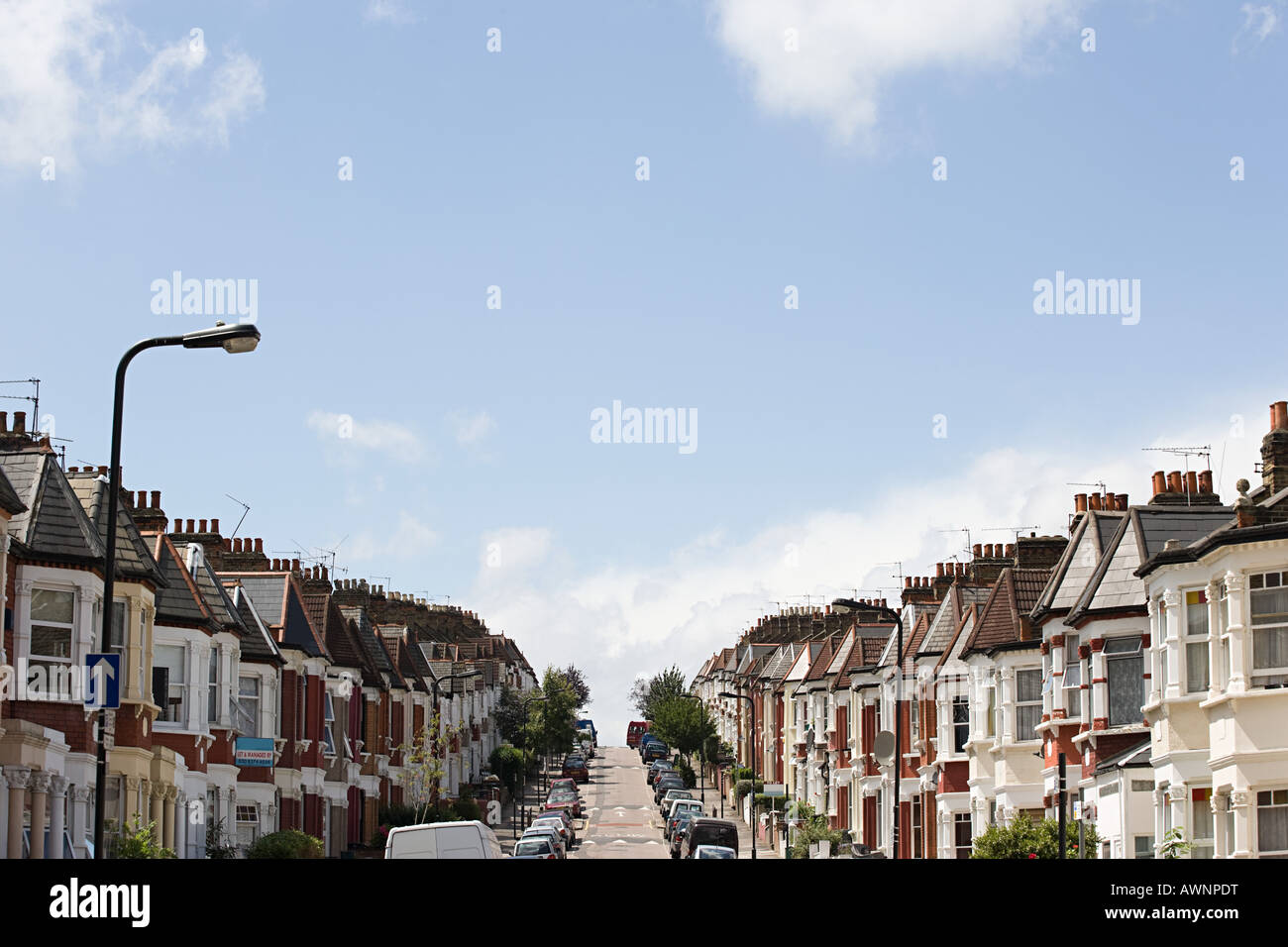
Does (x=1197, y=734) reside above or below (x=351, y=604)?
below

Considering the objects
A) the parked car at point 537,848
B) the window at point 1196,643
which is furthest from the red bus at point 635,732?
the window at point 1196,643

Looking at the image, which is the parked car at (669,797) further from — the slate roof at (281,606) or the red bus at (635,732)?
the red bus at (635,732)

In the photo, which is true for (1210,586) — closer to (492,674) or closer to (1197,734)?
(1197,734)

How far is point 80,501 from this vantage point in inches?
1416

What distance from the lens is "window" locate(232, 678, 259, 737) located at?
48.6 meters

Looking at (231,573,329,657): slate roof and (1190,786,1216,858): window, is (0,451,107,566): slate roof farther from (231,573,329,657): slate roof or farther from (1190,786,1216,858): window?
(1190,786,1216,858): window

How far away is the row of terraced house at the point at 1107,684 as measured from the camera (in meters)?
28.2

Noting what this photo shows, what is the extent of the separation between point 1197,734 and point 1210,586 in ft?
9.93

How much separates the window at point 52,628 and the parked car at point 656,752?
386 feet

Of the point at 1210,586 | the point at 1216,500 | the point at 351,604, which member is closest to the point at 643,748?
the point at 351,604

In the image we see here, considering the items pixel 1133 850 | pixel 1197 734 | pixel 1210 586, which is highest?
pixel 1210 586
